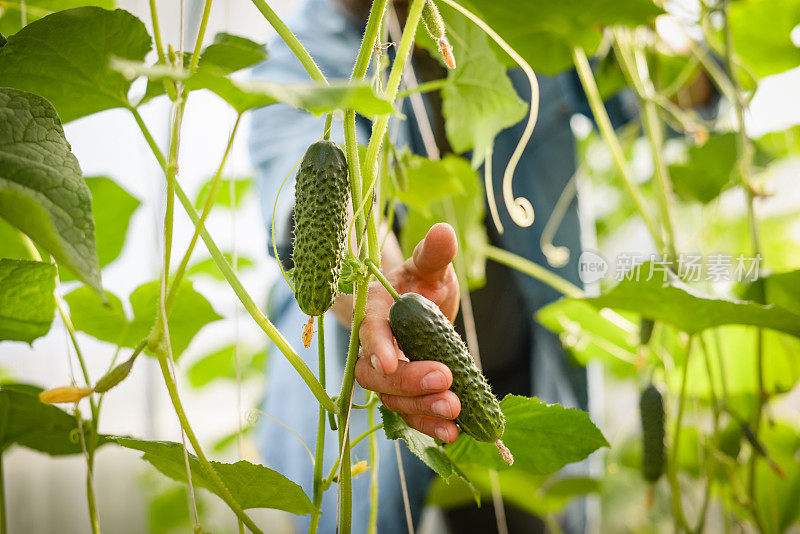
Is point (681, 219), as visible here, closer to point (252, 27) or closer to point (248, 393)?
point (252, 27)

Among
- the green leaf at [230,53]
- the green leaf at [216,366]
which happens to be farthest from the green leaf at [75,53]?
the green leaf at [216,366]

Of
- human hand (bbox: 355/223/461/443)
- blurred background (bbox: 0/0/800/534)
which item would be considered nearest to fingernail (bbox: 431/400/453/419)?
human hand (bbox: 355/223/461/443)

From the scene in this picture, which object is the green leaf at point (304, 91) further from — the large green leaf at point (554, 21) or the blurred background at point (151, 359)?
the blurred background at point (151, 359)

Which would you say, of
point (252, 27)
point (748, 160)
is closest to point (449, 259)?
point (748, 160)

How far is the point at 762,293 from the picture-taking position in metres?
0.66

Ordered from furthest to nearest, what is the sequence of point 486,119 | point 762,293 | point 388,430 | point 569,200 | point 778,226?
point 778,226 → point 569,200 → point 762,293 → point 486,119 → point 388,430

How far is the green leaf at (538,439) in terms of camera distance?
43 centimetres

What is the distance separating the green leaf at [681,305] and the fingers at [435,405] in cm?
26

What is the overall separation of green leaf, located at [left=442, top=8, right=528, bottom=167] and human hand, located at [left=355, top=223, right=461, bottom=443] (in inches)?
5.8

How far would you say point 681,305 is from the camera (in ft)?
1.77

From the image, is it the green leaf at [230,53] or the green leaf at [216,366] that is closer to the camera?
the green leaf at [230,53]

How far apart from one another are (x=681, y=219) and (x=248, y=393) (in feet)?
4.42
